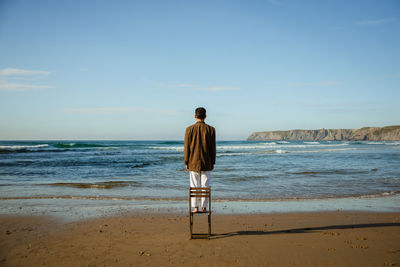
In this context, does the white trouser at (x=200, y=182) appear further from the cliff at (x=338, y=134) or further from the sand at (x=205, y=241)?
the cliff at (x=338, y=134)

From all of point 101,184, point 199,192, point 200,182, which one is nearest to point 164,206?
point 200,182

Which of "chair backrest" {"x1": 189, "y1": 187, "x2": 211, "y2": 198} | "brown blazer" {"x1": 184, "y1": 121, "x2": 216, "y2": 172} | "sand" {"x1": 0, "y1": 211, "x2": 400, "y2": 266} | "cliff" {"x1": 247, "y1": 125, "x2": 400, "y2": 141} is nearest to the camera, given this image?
"sand" {"x1": 0, "y1": 211, "x2": 400, "y2": 266}

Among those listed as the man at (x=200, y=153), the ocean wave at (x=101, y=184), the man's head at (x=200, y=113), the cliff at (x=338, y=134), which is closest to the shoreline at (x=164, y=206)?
the man at (x=200, y=153)

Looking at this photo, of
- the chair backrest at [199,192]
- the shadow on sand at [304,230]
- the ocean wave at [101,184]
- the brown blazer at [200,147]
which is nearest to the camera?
the chair backrest at [199,192]

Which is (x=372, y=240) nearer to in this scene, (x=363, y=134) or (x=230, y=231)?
(x=230, y=231)

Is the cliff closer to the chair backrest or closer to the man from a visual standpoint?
the man

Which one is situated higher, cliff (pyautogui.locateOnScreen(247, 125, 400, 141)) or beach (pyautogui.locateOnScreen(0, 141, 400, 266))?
cliff (pyautogui.locateOnScreen(247, 125, 400, 141))

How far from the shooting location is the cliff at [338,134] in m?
109

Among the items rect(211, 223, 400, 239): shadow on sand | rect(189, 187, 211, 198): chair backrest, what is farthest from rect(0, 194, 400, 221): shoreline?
rect(189, 187, 211, 198): chair backrest

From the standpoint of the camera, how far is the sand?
152 inches

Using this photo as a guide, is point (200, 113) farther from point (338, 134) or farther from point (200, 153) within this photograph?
point (338, 134)

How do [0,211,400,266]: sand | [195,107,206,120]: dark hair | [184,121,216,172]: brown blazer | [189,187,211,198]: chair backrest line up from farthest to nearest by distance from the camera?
[195,107,206,120]: dark hair < [184,121,216,172]: brown blazer < [189,187,211,198]: chair backrest < [0,211,400,266]: sand

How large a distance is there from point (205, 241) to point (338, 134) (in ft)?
472

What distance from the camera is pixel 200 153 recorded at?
4703mm
